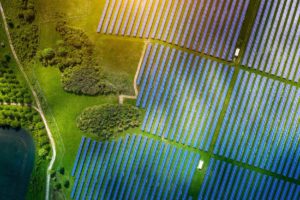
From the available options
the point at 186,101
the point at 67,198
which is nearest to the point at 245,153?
the point at 186,101

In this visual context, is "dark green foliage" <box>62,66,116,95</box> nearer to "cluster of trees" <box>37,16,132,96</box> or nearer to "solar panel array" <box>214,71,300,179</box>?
"cluster of trees" <box>37,16,132,96</box>

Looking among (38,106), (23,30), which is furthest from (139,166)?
(23,30)

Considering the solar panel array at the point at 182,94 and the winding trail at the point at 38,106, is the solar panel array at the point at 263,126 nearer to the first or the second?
the solar panel array at the point at 182,94

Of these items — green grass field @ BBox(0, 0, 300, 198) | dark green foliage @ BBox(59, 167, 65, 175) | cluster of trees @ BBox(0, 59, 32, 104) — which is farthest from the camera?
green grass field @ BBox(0, 0, 300, 198)

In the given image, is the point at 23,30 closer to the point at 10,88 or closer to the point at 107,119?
the point at 10,88

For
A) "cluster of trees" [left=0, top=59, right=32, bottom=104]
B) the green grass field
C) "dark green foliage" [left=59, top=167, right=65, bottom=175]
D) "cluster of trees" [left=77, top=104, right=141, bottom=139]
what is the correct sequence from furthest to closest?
1. the green grass field
2. "dark green foliage" [left=59, top=167, right=65, bottom=175]
3. "cluster of trees" [left=77, top=104, right=141, bottom=139]
4. "cluster of trees" [left=0, top=59, right=32, bottom=104]

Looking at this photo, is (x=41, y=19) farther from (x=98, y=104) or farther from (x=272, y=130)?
(x=272, y=130)

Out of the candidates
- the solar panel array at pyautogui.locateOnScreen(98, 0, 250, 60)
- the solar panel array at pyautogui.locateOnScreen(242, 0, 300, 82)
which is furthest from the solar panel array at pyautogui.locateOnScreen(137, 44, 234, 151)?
the solar panel array at pyautogui.locateOnScreen(242, 0, 300, 82)

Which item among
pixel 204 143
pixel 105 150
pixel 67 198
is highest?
pixel 204 143
